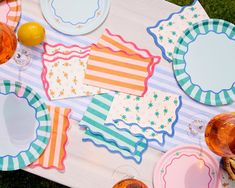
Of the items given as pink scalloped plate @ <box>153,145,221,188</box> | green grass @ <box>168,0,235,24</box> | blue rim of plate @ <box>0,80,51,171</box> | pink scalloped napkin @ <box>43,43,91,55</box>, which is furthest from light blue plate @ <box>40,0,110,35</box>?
green grass @ <box>168,0,235,24</box>

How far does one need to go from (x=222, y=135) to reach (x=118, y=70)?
331mm

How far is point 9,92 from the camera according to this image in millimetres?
1130

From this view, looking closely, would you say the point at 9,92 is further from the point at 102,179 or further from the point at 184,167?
the point at 184,167

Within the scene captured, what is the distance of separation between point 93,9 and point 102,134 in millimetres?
359

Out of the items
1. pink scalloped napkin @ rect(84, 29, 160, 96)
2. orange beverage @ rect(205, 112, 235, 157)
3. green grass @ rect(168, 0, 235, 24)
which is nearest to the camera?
orange beverage @ rect(205, 112, 235, 157)

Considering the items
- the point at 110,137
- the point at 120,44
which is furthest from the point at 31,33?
the point at 110,137

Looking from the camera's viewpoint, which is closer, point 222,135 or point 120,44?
point 222,135

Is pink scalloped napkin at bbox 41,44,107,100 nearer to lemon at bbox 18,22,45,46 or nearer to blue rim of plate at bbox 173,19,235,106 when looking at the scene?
lemon at bbox 18,22,45,46

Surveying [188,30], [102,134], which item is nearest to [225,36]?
[188,30]

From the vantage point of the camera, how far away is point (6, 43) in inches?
42.1

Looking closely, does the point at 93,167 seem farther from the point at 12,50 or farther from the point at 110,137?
the point at 12,50

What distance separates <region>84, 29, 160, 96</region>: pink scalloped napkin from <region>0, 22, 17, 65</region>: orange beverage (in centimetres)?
21

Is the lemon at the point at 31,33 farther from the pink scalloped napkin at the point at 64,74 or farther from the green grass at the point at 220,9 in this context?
the green grass at the point at 220,9

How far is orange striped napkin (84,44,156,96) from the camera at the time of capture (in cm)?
115
